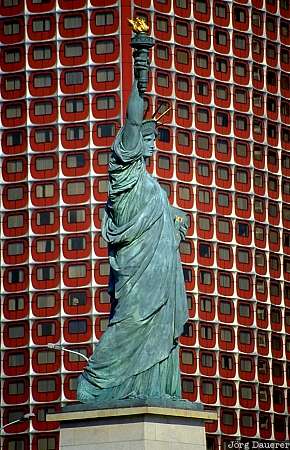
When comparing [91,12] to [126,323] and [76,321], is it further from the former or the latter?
[126,323]

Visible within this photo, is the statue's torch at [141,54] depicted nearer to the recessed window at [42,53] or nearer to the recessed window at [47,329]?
the recessed window at [47,329]

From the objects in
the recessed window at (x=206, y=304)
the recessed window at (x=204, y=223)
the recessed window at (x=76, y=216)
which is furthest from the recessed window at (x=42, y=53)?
the recessed window at (x=206, y=304)

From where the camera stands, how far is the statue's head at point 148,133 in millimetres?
47094

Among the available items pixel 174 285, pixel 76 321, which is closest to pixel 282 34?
pixel 76 321

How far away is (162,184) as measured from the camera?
129500 mm

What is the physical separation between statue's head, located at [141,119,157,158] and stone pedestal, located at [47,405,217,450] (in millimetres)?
7086

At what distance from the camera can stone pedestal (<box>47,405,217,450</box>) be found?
43.4 m

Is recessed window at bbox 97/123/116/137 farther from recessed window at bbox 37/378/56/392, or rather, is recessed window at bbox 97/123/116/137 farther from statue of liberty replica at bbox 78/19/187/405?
statue of liberty replica at bbox 78/19/187/405

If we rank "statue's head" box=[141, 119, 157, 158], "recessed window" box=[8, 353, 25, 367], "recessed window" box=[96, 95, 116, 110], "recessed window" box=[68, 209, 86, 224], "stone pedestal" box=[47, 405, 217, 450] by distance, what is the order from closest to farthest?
"stone pedestal" box=[47, 405, 217, 450] < "statue's head" box=[141, 119, 157, 158] < "recessed window" box=[68, 209, 86, 224] < "recessed window" box=[8, 353, 25, 367] < "recessed window" box=[96, 95, 116, 110]

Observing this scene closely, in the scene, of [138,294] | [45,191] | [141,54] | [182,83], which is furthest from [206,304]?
[138,294]

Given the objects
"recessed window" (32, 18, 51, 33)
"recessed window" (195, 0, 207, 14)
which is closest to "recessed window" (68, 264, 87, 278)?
"recessed window" (32, 18, 51, 33)

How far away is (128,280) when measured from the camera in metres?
45.8

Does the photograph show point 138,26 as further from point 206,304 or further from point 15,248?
point 206,304

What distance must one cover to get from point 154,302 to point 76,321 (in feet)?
267
